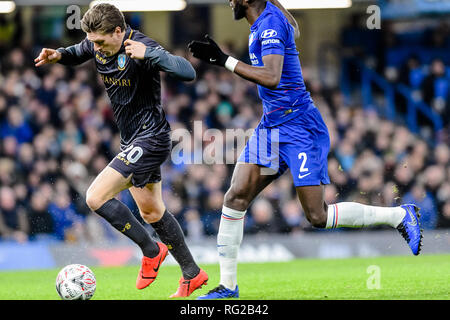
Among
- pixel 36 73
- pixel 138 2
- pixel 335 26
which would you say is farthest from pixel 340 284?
pixel 335 26

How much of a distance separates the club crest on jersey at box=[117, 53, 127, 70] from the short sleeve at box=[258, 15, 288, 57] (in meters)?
1.17

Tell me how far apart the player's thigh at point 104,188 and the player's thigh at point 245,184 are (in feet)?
2.94

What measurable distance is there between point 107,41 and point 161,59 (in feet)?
1.98

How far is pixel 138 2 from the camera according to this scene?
14344mm

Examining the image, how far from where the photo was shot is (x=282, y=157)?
6824 millimetres

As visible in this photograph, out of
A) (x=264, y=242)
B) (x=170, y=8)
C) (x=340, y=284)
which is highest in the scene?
(x=170, y=8)

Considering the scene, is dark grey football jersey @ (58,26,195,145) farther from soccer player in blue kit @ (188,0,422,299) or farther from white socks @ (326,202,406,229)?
white socks @ (326,202,406,229)

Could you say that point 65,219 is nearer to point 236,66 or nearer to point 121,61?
point 121,61

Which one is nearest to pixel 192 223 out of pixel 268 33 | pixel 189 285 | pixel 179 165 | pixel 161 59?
pixel 179 165

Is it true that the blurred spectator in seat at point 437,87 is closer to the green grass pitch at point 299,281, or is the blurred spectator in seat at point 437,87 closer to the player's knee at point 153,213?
the green grass pitch at point 299,281

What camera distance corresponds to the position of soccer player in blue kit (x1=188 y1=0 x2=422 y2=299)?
6715mm

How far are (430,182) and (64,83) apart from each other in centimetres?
651

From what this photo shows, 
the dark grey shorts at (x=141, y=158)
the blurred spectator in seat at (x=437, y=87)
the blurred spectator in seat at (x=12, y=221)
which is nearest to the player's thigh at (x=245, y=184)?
the dark grey shorts at (x=141, y=158)

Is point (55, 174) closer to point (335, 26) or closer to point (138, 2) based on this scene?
point (138, 2)
